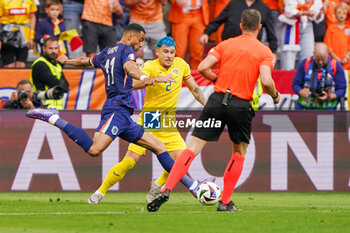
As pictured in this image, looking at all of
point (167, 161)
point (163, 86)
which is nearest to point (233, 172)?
point (167, 161)

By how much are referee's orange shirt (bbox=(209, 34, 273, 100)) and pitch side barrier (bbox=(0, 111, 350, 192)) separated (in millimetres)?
4410

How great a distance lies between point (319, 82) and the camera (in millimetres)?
15758

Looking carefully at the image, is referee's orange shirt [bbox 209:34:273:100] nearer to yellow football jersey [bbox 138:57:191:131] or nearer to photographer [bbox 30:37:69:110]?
yellow football jersey [bbox 138:57:191:131]

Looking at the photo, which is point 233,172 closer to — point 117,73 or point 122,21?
point 117,73

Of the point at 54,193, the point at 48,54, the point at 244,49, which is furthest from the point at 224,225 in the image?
the point at 48,54

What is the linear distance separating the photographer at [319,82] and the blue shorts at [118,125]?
17.3 feet

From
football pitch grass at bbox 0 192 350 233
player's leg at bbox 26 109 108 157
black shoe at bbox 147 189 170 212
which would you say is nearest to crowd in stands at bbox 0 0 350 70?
football pitch grass at bbox 0 192 350 233

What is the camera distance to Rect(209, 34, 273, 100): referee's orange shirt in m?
10.0

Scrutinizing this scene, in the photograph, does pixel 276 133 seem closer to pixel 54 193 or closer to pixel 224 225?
pixel 54 193

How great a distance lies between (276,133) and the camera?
47.5 feet

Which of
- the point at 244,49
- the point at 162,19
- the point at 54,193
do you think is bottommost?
the point at 54,193

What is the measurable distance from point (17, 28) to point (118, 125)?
601 centimetres

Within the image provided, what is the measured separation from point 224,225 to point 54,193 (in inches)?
229

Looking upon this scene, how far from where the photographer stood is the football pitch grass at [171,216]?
8539 mm
